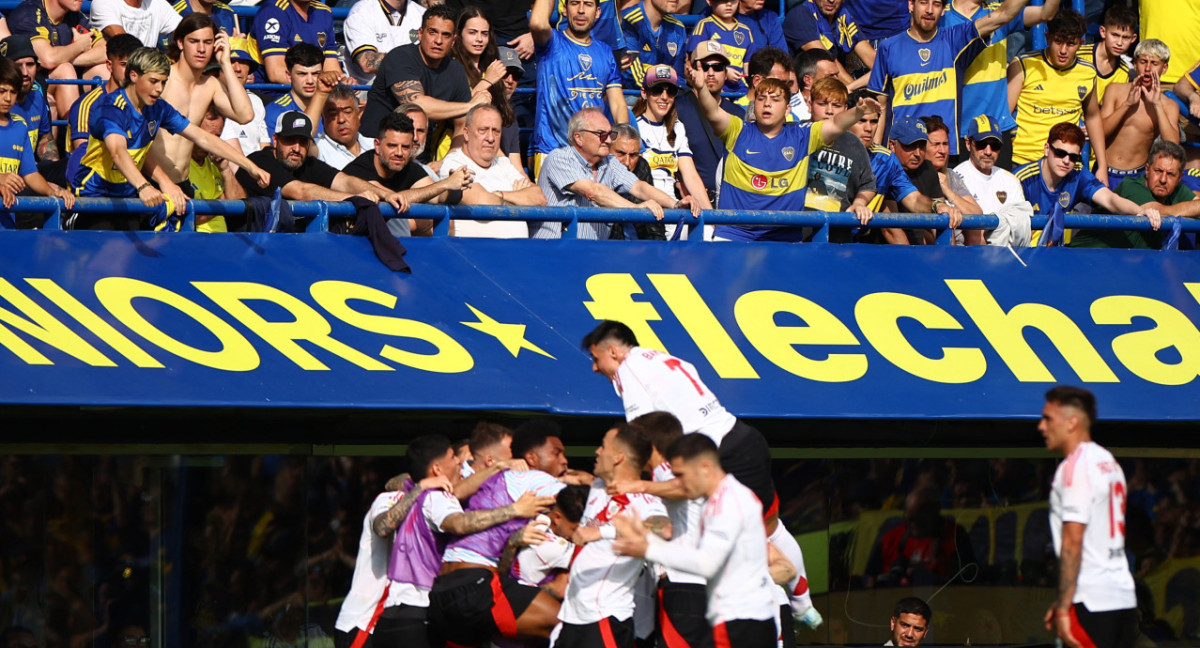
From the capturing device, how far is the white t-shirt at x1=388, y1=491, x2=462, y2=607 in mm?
9070

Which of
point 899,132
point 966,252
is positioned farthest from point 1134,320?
point 899,132

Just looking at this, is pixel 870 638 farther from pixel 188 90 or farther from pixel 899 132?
pixel 188 90

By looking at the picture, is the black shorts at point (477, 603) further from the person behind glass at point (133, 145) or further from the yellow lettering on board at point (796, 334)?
the person behind glass at point (133, 145)

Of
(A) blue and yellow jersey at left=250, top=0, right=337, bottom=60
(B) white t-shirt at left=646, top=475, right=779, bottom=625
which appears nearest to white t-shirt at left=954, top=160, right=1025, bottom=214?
(A) blue and yellow jersey at left=250, top=0, right=337, bottom=60

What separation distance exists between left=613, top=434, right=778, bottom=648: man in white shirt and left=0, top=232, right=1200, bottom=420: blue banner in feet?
7.80

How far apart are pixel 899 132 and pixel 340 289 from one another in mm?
4623

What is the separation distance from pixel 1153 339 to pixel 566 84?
5008 mm

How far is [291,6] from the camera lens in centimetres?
1388

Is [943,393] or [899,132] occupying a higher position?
[899,132]

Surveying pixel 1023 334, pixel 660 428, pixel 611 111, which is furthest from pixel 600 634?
pixel 611 111

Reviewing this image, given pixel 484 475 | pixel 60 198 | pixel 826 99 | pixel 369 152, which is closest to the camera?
pixel 484 475

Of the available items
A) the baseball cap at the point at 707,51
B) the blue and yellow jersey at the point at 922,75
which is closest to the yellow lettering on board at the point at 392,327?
the baseball cap at the point at 707,51

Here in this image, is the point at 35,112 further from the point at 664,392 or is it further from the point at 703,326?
the point at 664,392

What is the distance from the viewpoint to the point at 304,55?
490 inches
